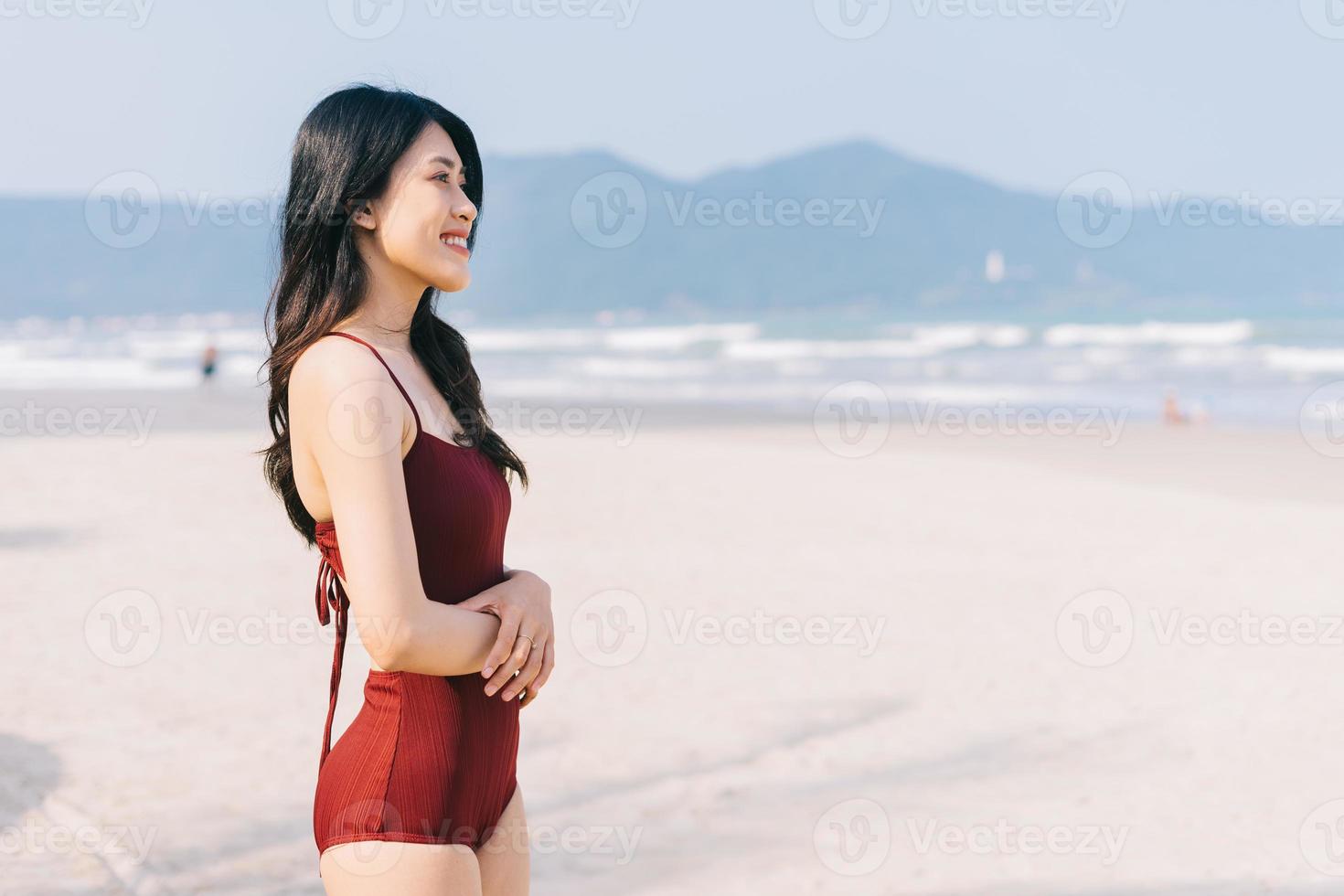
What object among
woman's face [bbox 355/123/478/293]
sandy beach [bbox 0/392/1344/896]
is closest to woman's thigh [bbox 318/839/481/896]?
woman's face [bbox 355/123/478/293]

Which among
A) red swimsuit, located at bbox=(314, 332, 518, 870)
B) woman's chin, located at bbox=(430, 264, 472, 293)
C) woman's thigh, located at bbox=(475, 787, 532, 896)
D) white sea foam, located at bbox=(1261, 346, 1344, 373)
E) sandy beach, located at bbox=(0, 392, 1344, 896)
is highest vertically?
white sea foam, located at bbox=(1261, 346, 1344, 373)

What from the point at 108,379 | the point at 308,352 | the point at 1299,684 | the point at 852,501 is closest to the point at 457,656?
the point at 308,352

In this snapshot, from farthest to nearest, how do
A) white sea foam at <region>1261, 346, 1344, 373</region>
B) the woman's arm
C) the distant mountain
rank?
the distant mountain, white sea foam at <region>1261, 346, 1344, 373</region>, the woman's arm

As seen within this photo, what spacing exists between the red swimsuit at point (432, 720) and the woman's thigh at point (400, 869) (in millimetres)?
14

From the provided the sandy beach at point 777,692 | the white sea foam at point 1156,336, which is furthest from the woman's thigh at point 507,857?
the white sea foam at point 1156,336

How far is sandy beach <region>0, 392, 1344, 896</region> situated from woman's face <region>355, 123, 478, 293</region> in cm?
328

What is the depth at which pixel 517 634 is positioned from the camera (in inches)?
73.3

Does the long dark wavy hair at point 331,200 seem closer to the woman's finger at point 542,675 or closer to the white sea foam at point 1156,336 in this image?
the woman's finger at point 542,675

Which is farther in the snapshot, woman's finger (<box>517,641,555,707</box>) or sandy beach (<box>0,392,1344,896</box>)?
sandy beach (<box>0,392,1344,896</box>)

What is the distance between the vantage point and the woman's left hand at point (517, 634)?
184 centimetres

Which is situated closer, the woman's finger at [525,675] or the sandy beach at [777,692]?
the woman's finger at [525,675]

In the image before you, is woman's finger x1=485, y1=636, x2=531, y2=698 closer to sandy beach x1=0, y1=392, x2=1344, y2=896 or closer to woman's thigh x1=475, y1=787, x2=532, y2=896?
woman's thigh x1=475, y1=787, x2=532, y2=896

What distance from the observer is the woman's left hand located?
184 cm

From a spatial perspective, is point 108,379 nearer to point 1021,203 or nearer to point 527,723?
point 527,723
